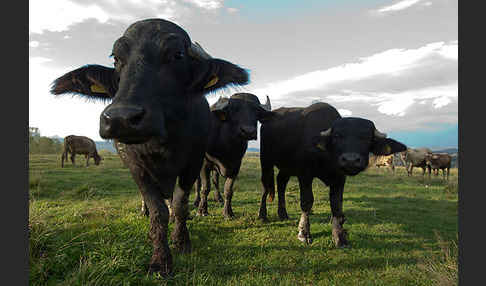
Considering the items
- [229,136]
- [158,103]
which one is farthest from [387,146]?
[158,103]

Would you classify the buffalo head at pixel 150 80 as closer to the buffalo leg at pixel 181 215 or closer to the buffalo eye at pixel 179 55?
the buffalo eye at pixel 179 55

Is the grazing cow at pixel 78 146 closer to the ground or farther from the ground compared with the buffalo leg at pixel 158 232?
farther from the ground

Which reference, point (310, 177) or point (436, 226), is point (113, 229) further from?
point (436, 226)

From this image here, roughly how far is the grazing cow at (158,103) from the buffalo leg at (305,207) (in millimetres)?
1879

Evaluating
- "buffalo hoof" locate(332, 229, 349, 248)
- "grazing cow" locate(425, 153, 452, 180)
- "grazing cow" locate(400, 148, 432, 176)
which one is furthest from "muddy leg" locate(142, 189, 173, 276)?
"grazing cow" locate(400, 148, 432, 176)

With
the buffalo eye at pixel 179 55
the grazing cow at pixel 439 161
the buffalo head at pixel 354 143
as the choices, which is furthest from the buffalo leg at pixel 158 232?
the grazing cow at pixel 439 161

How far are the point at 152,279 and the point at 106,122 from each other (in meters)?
1.64

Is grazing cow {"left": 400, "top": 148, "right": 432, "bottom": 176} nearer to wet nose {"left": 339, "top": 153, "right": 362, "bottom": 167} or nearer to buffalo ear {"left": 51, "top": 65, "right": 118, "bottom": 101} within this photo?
wet nose {"left": 339, "top": 153, "right": 362, "bottom": 167}

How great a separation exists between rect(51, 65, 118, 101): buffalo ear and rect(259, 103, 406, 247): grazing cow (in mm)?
2969

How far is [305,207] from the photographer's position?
194 inches

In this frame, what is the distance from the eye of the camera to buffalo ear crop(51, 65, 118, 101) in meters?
3.47

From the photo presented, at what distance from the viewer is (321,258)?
4055mm

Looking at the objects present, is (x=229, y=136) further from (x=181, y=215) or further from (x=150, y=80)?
(x=150, y=80)

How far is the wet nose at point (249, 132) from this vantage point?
5789 mm
